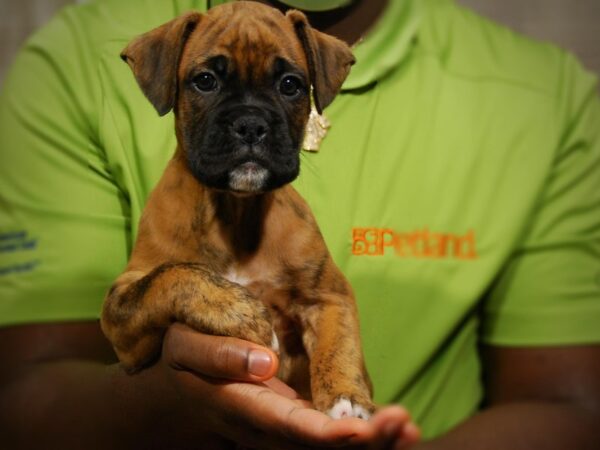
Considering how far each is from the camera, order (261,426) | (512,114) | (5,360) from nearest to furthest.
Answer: (261,426), (5,360), (512,114)

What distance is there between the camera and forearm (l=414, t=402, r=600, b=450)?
859 mm

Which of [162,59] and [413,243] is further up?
[162,59]

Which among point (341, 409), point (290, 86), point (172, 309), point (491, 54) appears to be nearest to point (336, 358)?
point (341, 409)

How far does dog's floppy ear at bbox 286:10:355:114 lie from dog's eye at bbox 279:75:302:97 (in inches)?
0.7

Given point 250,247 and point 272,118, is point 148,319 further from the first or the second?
point 272,118

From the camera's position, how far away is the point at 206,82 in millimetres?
708

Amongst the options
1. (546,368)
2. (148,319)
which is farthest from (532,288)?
(148,319)

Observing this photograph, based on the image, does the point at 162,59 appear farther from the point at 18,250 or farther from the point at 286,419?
the point at 286,419

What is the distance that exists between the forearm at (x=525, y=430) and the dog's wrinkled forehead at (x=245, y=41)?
453 millimetres

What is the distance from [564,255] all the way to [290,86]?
1.37 feet

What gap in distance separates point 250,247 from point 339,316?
0.37 feet

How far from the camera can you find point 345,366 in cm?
71

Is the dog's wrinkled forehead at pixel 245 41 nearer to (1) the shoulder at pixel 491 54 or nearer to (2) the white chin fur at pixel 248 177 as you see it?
(2) the white chin fur at pixel 248 177

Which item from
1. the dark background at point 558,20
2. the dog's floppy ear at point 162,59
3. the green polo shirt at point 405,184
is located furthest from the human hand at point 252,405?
the dark background at point 558,20
